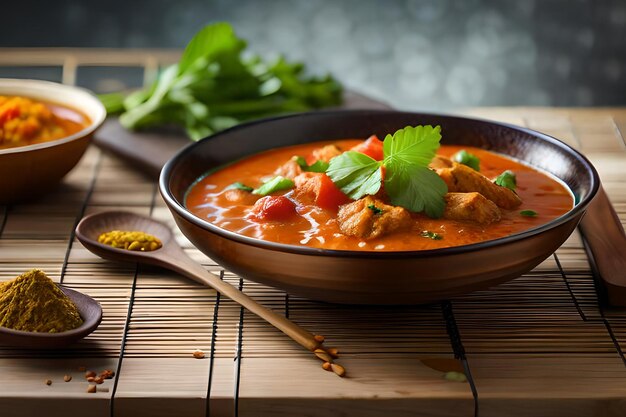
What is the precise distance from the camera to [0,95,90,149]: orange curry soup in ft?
10.0

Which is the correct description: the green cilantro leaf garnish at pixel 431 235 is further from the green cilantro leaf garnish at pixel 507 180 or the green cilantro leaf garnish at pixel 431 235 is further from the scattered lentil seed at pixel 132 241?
the scattered lentil seed at pixel 132 241

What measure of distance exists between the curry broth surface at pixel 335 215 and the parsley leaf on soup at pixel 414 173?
5 centimetres

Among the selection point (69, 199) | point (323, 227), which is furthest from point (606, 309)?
point (69, 199)

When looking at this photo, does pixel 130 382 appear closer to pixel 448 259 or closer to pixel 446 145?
pixel 448 259

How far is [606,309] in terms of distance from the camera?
2.37 m

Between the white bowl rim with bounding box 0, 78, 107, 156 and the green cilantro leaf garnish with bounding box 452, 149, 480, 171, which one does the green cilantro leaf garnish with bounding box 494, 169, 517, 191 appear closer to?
the green cilantro leaf garnish with bounding box 452, 149, 480, 171

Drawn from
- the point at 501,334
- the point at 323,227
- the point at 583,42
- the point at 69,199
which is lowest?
the point at 583,42

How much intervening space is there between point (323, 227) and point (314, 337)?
31 cm

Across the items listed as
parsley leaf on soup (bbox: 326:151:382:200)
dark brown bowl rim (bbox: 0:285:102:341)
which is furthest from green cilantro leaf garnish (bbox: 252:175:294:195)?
dark brown bowl rim (bbox: 0:285:102:341)

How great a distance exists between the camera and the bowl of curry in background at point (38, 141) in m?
2.94

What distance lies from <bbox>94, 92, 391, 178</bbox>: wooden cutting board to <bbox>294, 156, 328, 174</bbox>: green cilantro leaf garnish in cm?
83

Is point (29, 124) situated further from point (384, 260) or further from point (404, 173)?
point (384, 260)

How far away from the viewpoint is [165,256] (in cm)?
256

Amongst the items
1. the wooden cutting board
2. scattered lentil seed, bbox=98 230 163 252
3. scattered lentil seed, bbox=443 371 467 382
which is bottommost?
the wooden cutting board
